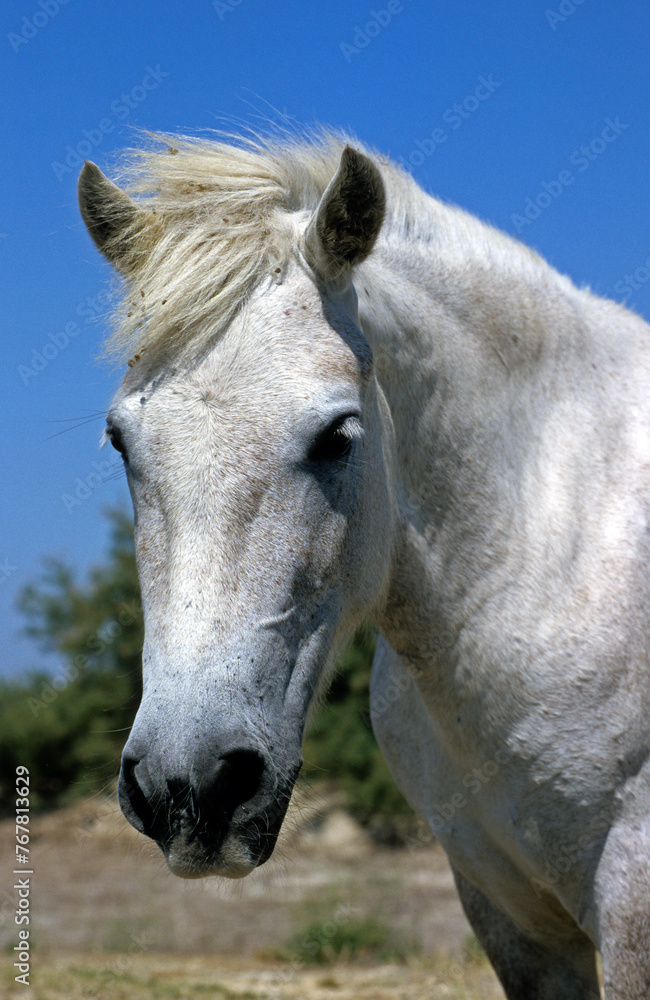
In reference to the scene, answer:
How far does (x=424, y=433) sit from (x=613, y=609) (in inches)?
30.0

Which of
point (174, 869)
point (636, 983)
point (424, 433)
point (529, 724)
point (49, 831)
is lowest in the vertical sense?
point (49, 831)

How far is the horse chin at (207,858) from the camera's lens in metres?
1.86

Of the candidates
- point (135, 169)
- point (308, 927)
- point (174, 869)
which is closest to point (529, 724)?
point (174, 869)

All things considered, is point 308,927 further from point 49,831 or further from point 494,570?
point 49,831

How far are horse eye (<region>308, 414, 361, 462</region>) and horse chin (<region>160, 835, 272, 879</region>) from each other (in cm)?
92

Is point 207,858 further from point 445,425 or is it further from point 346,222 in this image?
point 346,222

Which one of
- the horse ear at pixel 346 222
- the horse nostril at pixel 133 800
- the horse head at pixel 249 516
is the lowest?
the horse nostril at pixel 133 800

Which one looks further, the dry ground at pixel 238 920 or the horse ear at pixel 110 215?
the dry ground at pixel 238 920

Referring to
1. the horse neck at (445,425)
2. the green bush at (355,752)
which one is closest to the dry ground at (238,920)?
the green bush at (355,752)

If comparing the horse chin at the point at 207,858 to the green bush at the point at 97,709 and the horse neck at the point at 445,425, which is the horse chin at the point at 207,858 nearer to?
the horse neck at the point at 445,425

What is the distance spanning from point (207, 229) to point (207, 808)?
58.1 inches

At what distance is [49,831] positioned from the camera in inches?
415

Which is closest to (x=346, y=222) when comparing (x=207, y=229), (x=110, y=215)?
(x=207, y=229)

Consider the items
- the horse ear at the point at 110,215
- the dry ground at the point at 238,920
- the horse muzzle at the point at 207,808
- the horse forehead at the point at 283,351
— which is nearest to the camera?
the horse muzzle at the point at 207,808
